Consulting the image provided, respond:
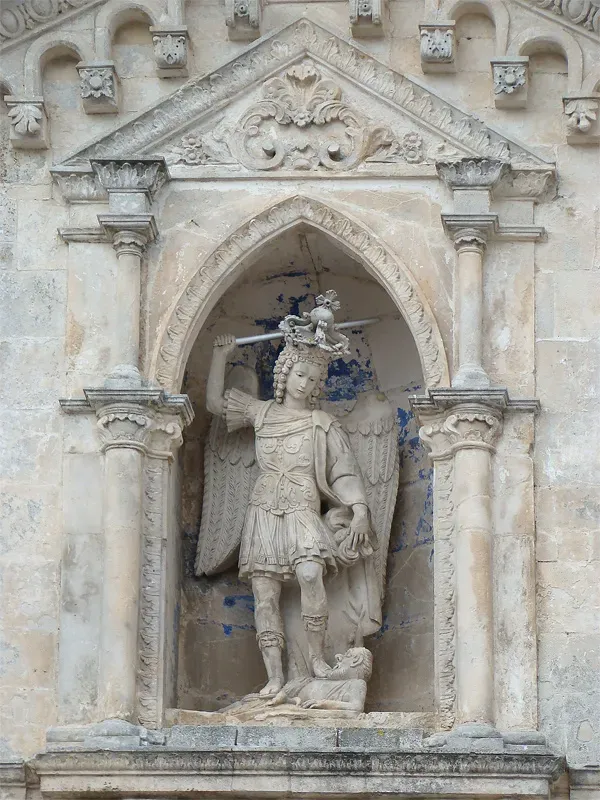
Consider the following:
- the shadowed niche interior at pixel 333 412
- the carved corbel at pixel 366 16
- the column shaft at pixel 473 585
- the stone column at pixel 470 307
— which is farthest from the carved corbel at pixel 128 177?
the column shaft at pixel 473 585

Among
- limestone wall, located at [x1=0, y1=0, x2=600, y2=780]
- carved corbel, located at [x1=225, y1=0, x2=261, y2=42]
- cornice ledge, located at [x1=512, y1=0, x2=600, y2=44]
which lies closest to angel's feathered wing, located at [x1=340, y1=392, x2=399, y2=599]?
limestone wall, located at [x1=0, y1=0, x2=600, y2=780]

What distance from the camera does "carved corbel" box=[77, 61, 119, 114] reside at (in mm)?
16094

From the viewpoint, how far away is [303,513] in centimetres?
1574

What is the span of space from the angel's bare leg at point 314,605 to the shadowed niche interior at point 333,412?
0.46 meters

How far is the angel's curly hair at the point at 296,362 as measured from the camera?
16.0 meters

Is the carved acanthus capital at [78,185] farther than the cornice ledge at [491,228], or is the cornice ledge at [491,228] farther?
the carved acanthus capital at [78,185]

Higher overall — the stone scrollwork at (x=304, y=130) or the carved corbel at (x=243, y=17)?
the carved corbel at (x=243, y=17)

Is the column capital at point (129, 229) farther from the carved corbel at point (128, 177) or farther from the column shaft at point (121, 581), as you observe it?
the column shaft at point (121, 581)

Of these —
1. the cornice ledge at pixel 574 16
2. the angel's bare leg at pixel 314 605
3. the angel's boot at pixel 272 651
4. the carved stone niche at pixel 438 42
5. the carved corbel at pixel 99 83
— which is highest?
the cornice ledge at pixel 574 16

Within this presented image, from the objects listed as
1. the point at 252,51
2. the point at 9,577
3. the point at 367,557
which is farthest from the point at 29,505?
the point at 252,51

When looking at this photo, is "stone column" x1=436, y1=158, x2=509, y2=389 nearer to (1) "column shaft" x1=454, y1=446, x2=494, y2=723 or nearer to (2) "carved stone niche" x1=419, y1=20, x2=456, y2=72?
(1) "column shaft" x1=454, y1=446, x2=494, y2=723

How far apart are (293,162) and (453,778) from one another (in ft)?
12.0

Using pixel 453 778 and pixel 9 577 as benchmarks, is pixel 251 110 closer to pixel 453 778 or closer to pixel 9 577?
pixel 9 577

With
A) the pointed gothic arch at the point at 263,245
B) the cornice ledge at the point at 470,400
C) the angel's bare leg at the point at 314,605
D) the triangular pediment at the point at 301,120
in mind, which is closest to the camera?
the cornice ledge at the point at 470,400
